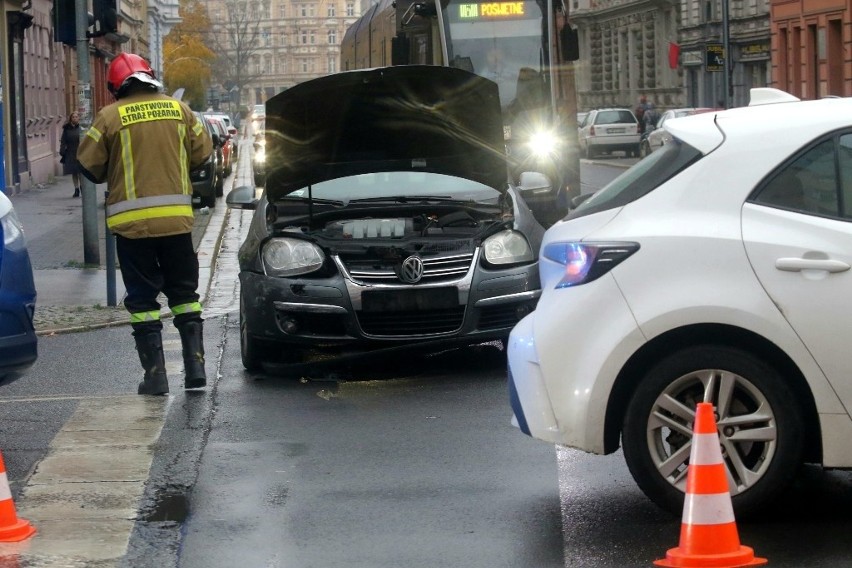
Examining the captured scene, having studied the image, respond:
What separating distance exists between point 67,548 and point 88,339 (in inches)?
241

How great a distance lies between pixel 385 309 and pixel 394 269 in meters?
0.25

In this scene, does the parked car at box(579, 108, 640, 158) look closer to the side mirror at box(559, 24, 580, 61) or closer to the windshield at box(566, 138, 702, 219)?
the side mirror at box(559, 24, 580, 61)

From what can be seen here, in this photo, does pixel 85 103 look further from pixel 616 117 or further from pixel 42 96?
pixel 616 117

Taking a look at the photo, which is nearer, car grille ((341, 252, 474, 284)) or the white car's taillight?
the white car's taillight

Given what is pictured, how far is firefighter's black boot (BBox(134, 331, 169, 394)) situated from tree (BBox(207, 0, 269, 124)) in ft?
382

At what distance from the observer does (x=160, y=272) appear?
8.93 m

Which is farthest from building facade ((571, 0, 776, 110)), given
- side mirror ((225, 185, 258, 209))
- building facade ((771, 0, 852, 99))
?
side mirror ((225, 185, 258, 209))

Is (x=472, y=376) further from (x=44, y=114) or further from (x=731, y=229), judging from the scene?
(x=44, y=114)

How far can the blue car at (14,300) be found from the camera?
275 inches

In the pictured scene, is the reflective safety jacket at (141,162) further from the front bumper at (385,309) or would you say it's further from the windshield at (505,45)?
the windshield at (505,45)

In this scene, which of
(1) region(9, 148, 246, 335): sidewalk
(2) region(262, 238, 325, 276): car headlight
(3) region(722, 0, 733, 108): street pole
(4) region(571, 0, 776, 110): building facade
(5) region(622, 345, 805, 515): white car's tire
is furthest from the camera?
(4) region(571, 0, 776, 110): building facade

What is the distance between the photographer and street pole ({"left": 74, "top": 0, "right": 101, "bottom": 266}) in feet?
47.2

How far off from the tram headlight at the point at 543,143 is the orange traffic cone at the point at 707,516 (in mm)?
15919

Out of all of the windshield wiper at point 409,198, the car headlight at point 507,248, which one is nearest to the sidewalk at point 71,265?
the windshield wiper at point 409,198
